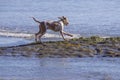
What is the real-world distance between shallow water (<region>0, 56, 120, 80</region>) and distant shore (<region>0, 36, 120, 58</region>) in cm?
62

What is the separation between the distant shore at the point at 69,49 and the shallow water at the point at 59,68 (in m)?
0.62

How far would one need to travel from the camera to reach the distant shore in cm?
2062

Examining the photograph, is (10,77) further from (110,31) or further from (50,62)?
(110,31)

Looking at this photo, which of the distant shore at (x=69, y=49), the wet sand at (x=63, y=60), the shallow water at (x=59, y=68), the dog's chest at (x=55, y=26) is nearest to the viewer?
the shallow water at (x=59, y=68)

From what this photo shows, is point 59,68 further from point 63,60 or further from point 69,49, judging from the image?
point 69,49

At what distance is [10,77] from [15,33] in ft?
41.1

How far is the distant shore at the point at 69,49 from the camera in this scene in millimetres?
20625

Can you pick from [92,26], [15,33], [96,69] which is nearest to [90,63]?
[96,69]

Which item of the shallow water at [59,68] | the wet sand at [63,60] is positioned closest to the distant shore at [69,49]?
the wet sand at [63,60]

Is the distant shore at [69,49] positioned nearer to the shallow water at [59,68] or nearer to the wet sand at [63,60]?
the wet sand at [63,60]

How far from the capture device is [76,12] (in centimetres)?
4356

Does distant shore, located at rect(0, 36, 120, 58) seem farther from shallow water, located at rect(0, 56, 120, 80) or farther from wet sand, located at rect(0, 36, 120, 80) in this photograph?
shallow water, located at rect(0, 56, 120, 80)

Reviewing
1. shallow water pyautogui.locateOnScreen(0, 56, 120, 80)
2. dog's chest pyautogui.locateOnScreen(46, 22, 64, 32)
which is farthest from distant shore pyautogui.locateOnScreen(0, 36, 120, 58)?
dog's chest pyautogui.locateOnScreen(46, 22, 64, 32)

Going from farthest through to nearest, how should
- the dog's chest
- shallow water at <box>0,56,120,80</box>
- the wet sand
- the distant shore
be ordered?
the dog's chest < the distant shore < the wet sand < shallow water at <box>0,56,120,80</box>
